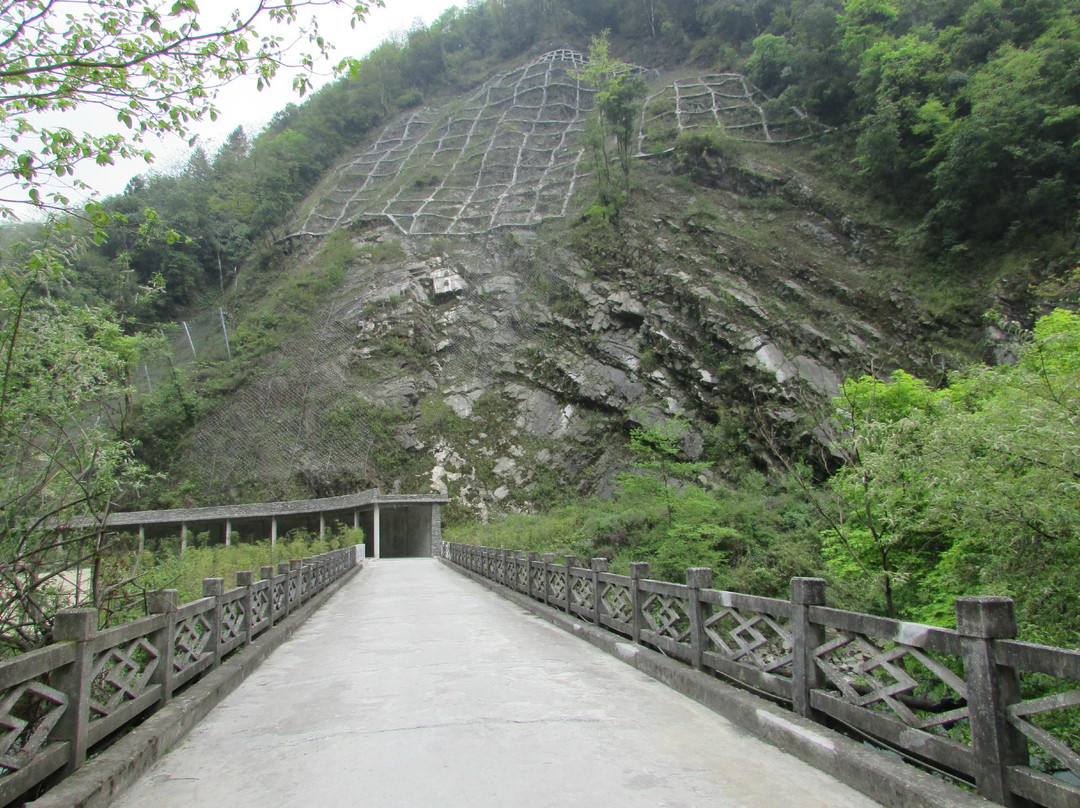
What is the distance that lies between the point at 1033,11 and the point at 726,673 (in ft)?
124

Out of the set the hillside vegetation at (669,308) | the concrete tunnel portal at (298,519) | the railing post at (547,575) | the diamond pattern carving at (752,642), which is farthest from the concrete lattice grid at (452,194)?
the diamond pattern carving at (752,642)

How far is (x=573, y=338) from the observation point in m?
34.3

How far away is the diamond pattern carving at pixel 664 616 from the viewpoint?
20.6 ft

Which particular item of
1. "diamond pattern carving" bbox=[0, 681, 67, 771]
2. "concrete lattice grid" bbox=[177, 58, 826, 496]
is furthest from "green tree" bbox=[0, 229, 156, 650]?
"concrete lattice grid" bbox=[177, 58, 826, 496]

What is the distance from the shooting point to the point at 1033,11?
29312 millimetres

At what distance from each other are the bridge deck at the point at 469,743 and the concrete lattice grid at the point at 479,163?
1532 inches

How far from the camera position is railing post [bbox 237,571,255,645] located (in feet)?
24.5

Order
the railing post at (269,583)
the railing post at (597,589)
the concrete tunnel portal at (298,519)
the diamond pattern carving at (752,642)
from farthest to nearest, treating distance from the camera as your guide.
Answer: the concrete tunnel portal at (298,519)
the railing post at (269,583)
the railing post at (597,589)
the diamond pattern carving at (752,642)

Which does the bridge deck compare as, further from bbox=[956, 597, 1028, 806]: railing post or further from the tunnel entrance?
the tunnel entrance

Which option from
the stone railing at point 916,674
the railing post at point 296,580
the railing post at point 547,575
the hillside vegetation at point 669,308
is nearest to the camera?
the stone railing at point 916,674

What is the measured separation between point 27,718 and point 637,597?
532cm

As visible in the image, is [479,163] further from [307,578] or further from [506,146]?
[307,578]

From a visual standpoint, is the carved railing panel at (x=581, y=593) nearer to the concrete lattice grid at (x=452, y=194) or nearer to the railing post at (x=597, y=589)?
the railing post at (x=597, y=589)

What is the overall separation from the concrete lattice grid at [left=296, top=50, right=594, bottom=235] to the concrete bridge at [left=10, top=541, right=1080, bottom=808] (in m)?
39.0
